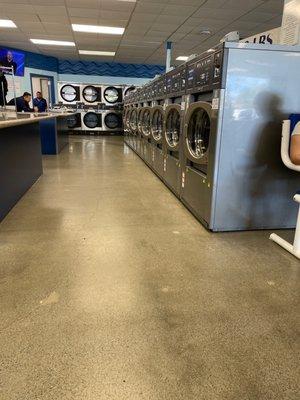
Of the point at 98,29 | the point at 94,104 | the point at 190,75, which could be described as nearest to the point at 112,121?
the point at 94,104

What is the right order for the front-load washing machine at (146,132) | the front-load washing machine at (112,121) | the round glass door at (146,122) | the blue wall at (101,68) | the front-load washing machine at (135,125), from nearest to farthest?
the front-load washing machine at (146,132)
the round glass door at (146,122)
the front-load washing machine at (135,125)
the front-load washing machine at (112,121)
the blue wall at (101,68)

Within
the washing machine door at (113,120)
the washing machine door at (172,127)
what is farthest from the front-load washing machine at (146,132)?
the washing machine door at (113,120)

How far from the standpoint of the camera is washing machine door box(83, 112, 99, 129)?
1122 cm

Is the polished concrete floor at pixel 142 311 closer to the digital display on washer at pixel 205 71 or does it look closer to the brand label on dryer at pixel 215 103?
the brand label on dryer at pixel 215 103

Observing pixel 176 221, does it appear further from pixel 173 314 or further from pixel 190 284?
pixel 173 314

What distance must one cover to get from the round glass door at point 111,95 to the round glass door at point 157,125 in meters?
7.41

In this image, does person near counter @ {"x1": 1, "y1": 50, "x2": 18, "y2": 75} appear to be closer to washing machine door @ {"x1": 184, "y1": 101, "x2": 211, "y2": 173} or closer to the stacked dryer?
washing machine door @ {"x1": 184, "y1": 101, "x2": 211, "y2": 173}

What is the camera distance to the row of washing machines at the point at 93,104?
1115 cm

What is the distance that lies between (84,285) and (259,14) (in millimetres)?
7176

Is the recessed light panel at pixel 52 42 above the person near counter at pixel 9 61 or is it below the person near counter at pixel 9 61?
above

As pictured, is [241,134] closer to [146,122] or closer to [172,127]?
[172,127]

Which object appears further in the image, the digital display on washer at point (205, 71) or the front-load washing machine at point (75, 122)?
the front-load washing machine at point (75, 122)

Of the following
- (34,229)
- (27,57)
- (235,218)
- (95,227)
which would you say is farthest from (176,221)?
(27,57)

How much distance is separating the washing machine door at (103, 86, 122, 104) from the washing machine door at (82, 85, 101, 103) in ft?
1.05
